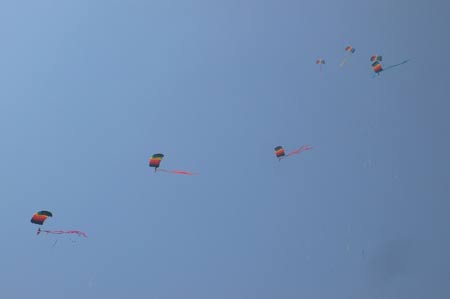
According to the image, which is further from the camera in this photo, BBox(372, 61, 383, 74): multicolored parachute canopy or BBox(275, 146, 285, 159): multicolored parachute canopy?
BBox(372, 61, 383, 74): multicolored parachute canopy

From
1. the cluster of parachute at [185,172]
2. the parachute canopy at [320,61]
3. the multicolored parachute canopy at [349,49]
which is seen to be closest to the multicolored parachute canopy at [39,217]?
the cluster of parachute at [185,172]

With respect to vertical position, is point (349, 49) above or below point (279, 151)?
above

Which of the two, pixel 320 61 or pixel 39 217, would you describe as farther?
pixel 320 61

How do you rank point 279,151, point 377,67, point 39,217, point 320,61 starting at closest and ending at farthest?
point 39,217, point 279,151, point 377,67, point 320,61

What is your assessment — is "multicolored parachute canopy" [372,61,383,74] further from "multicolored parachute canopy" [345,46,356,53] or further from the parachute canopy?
the parachute canopy

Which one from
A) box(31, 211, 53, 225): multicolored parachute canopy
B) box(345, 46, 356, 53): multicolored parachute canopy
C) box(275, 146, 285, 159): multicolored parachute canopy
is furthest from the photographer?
box(345, 46, 356, 53): multicolored parachute canopy

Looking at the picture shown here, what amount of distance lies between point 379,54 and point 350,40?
1.71 feet

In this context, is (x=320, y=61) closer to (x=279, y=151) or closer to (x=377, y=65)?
(x=377, y=65)

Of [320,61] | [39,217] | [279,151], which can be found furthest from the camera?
[320,61]

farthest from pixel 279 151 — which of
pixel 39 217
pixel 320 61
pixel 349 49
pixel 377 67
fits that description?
pixel 39 217

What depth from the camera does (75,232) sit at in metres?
5.97

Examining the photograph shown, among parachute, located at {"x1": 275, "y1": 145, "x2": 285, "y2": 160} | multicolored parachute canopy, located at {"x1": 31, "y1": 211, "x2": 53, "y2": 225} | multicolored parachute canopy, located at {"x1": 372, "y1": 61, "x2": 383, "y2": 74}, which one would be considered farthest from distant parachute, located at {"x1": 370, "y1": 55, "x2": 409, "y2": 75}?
multicolored parachute canopy, located at {"x1": 31, "y1": 211, "x2": 53, "y2": 225}

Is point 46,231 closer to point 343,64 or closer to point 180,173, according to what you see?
point 180,173

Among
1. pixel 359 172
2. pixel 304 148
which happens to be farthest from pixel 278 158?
pixel 359 172
